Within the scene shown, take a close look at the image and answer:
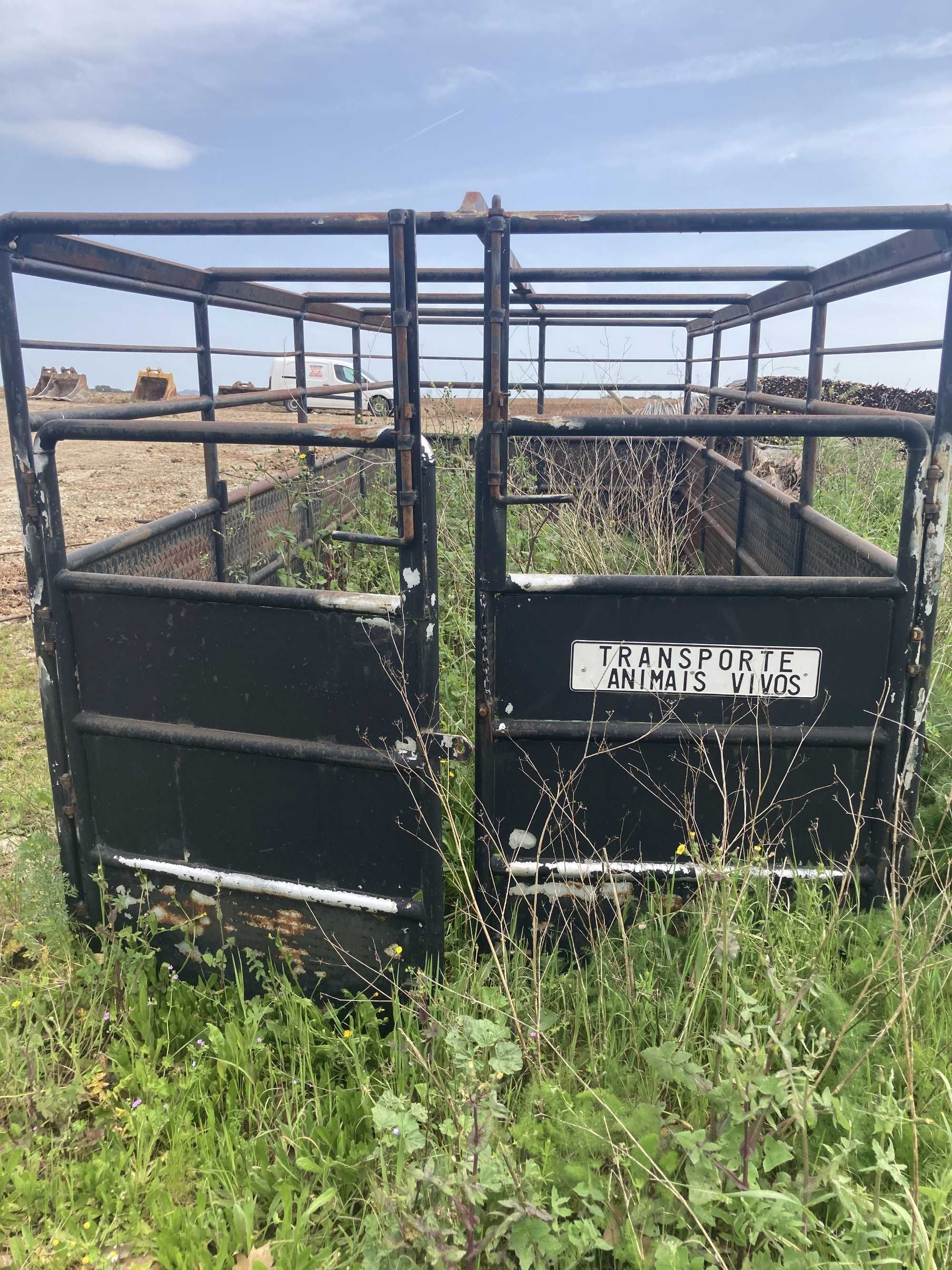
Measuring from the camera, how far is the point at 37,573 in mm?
2650

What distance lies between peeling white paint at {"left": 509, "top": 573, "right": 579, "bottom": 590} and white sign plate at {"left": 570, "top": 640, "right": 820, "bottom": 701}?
0.16 m

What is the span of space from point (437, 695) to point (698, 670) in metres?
0.72

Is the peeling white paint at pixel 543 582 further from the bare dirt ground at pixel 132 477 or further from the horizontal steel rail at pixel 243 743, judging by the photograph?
the bare dirt ground at pixel 132 477

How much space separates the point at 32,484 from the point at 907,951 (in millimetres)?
2653

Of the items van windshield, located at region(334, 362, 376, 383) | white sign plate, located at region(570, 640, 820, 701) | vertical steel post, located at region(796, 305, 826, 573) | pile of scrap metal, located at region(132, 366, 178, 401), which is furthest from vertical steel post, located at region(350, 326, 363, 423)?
pile of scrap metal, located at region(132, 366, 178, 401)

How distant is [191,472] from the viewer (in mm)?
15242

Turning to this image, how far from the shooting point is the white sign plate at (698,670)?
2.48 m

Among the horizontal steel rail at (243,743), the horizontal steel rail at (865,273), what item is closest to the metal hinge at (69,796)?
the horizontal steel rail at (243,743)

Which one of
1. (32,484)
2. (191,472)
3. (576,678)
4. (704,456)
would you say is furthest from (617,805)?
(191,472)

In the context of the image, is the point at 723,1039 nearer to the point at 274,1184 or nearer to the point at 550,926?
the point at 550,926

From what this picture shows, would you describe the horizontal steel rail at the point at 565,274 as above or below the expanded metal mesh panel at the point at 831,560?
above

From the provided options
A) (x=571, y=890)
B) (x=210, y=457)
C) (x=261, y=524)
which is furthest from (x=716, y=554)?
(x=571, y=890)

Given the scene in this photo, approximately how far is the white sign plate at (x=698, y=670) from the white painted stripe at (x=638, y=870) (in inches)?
19.8

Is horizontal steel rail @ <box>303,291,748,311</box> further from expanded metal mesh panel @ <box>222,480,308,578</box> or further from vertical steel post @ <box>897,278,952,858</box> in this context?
vertical steel post @ <box>897,278,952,858</box>
